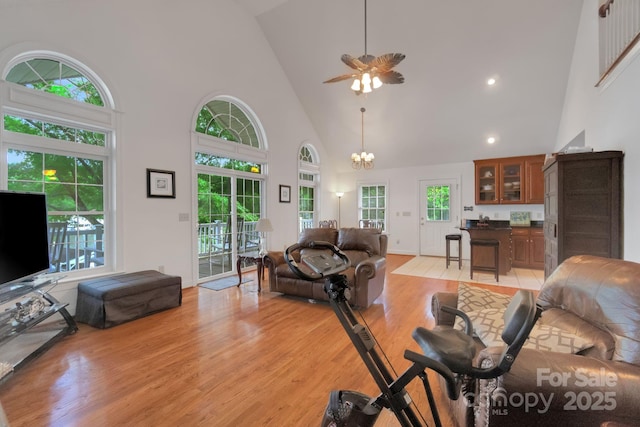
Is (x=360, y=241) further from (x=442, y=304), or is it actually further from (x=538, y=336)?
(x=538, y=336)

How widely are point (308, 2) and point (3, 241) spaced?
5211mm

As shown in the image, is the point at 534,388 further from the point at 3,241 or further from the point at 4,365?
the point at 3,241

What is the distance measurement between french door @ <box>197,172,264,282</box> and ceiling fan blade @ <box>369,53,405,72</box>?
3156 millimetres

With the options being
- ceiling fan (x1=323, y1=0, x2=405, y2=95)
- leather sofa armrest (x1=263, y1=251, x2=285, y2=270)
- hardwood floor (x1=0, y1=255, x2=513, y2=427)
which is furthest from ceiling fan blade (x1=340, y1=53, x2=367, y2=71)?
hardwood floor (x1=0, y1=255, x2=513, y2=427)

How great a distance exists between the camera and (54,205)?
331 cm

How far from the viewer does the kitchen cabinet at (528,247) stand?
5.87 metres

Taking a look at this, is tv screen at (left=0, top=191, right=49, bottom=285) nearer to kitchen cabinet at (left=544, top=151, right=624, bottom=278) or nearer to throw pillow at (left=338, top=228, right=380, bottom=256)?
throw pillow at (left=338, top=228, right=380, bottom=256)

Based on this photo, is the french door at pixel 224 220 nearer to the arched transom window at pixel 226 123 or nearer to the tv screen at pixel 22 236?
the arched transom window at pixel 226 123

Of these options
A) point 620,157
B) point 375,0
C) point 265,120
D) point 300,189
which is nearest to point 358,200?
point 300,189

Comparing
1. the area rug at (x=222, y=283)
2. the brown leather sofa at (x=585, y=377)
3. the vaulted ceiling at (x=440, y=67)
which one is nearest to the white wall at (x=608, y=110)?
the vaulted ceiling at (x=440, y=67)

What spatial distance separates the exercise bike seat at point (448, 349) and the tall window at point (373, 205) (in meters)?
7.34

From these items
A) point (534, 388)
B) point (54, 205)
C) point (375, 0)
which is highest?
point (375, 0)

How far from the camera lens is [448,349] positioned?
875 millimetres

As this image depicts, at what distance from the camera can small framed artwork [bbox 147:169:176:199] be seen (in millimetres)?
4051
